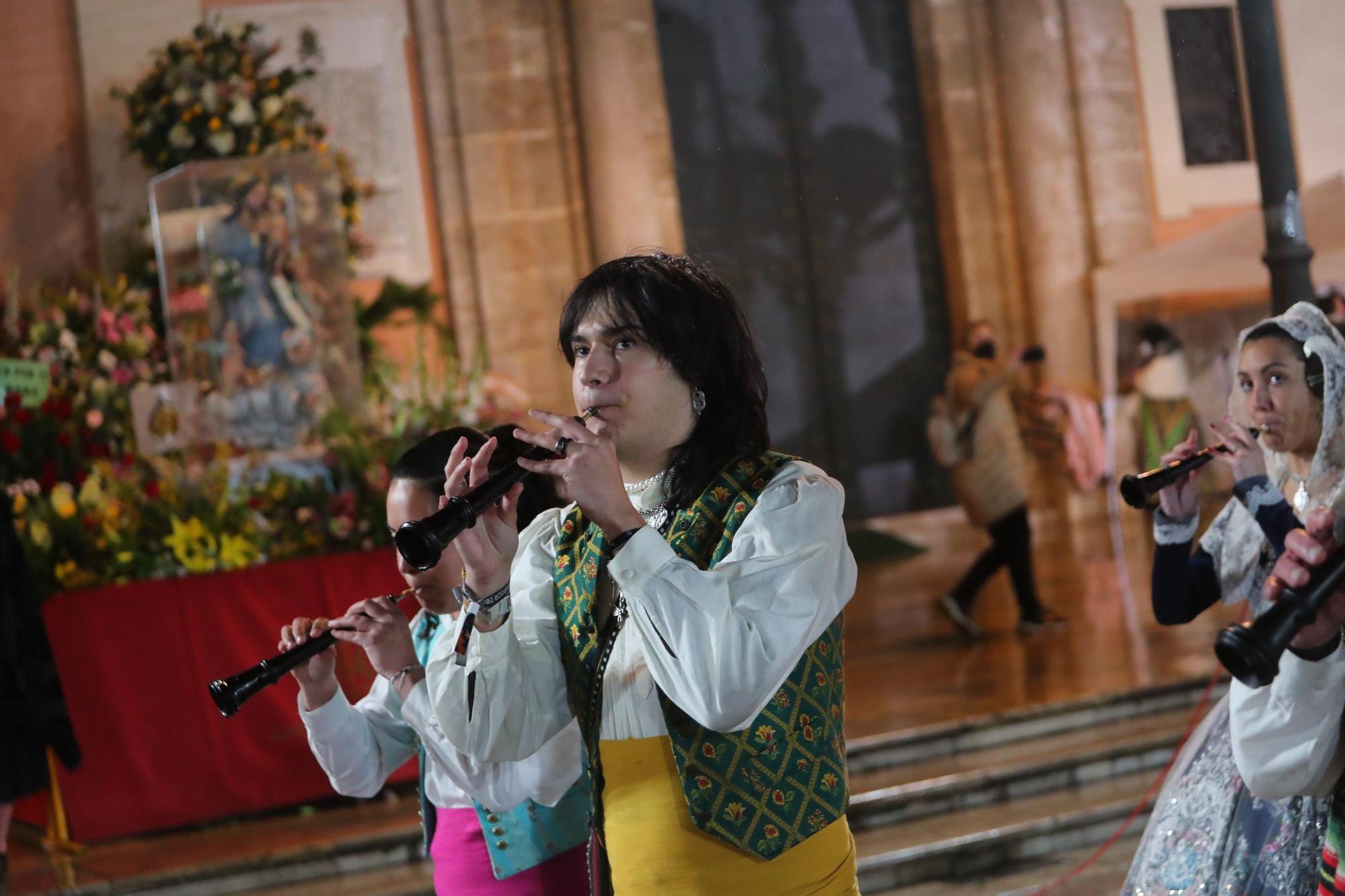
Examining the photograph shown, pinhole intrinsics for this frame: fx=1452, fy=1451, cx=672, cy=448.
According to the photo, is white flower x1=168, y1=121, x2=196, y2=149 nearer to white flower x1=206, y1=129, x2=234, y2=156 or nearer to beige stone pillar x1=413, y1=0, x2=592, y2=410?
white flower x1=206, y1=129, x2=234, y2=156

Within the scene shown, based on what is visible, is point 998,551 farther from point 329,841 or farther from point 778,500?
point 778,500

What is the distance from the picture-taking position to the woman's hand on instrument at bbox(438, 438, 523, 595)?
5.56 feet

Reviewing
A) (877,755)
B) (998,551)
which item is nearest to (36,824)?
(877,755)

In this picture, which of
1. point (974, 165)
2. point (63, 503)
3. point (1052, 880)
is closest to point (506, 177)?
point (974, 165)

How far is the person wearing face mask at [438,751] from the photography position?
2.01 m

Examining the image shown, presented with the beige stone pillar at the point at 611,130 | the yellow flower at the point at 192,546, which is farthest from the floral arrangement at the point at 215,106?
the beige stone pillar at the point at 611,130

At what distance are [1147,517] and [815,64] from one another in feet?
13.2

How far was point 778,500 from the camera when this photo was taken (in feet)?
5.41

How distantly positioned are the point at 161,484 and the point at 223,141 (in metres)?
2.10

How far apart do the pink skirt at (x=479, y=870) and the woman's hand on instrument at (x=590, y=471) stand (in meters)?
0.82

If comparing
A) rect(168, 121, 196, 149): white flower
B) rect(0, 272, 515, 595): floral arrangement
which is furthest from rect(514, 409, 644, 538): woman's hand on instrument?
rect(168, 121, 196, 149): white flower

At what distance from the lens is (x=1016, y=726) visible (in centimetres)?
507

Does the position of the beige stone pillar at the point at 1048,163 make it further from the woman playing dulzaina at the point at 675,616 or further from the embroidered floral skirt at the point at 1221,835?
the woman playing dulzaina at the point at 675,616

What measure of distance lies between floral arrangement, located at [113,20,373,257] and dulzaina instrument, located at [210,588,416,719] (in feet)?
16.5
